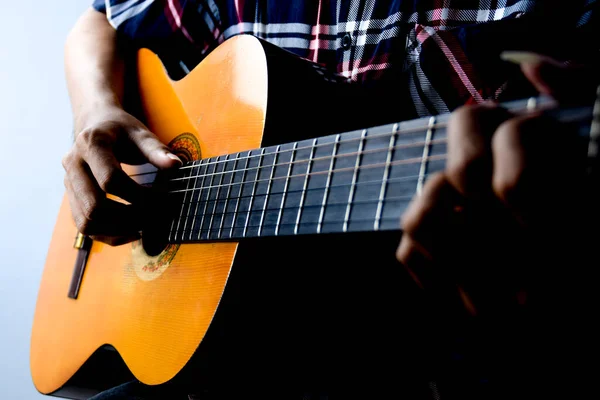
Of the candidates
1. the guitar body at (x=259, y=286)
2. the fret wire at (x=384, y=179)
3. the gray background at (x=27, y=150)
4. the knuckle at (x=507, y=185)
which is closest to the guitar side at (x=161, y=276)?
the guitar body at (x=259, y=286)

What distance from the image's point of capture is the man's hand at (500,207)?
0.34 metres

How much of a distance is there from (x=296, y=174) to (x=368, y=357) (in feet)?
0.90

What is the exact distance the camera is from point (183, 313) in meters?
0.69

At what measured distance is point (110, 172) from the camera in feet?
2.48

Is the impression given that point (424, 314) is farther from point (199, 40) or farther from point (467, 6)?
point (199, 40)

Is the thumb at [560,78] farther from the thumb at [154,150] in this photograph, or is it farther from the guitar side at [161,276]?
the thumb at [154,150]

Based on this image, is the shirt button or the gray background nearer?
the shirt button

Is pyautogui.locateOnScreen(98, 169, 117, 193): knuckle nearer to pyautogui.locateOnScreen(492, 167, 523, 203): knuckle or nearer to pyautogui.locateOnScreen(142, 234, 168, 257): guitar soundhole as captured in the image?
pyautogui.locateOnScreen(142, 234, 168, 257): guitar soundhole

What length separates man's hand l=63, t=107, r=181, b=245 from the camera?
75cm

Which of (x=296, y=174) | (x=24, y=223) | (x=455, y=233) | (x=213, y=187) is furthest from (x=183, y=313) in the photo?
(x=24, y=223)

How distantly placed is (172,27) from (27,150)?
1.20m

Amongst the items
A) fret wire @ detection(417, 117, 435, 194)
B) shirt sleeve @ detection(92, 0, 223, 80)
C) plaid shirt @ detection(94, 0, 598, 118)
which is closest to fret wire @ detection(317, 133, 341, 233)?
fret wire @ detection(417, 117, 435, 194)

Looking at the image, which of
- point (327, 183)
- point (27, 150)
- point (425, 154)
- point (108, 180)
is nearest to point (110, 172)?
point (108, 180)

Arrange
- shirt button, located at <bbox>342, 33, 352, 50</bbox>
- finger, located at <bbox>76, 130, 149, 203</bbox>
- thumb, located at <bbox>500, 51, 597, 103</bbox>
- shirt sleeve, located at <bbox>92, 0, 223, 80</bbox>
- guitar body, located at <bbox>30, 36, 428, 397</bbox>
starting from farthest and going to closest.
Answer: shirt sleeve, located at <bbox>92, 0, 223, 80</bbox> → shirt button, located at <bbox>342, 33, 352, 50</bbox> → finger, located at <bbox>76, 130, 149, 203</bbox> → guitar body, located at <bbox>30, 36, 428, 397</bbox> → thumb, located at <bbox>500, 51, 597, 103</bbox>
